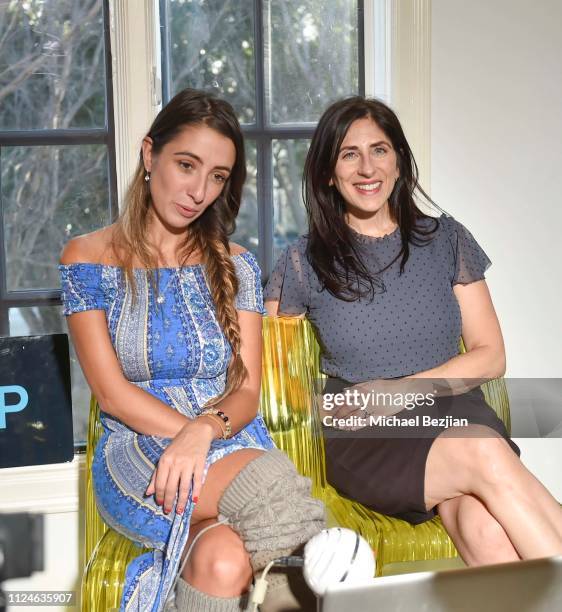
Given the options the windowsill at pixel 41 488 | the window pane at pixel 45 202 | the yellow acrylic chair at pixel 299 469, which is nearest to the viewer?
the yellow acrylic chair at pixel 299 469

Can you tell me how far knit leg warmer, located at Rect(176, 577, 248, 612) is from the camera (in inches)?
51.6

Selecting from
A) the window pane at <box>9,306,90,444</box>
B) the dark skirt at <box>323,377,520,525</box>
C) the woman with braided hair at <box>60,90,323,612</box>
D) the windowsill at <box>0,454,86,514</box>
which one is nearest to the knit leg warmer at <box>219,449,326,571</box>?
the woman with braided hair at <box>60,90,323,612</box>

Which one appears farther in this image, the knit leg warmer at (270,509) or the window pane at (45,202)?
the window pane at (45,202)

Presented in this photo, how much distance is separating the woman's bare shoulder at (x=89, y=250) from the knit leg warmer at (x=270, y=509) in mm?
567

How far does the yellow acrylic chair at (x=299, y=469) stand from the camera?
1.57 metres

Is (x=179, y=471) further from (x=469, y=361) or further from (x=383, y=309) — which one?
(x=469, y=361)

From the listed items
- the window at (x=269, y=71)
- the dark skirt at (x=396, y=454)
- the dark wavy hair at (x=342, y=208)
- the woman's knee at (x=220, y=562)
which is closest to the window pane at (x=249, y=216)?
the window at (x=269, y=71)

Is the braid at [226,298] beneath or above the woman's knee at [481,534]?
above

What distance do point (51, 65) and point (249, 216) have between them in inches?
29.1

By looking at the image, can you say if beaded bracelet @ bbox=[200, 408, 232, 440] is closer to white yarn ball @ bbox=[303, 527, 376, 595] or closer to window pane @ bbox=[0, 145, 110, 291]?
white yarn ball @ bbox=[303, 527, 376, 595]

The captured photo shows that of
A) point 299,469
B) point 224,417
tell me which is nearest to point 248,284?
point 224,417

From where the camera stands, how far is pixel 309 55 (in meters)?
2.52

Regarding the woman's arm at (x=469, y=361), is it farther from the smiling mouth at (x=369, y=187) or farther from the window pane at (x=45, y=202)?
the window pane at (x=45, y=202)

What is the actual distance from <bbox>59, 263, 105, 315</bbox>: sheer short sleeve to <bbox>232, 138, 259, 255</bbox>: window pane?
0.94m
